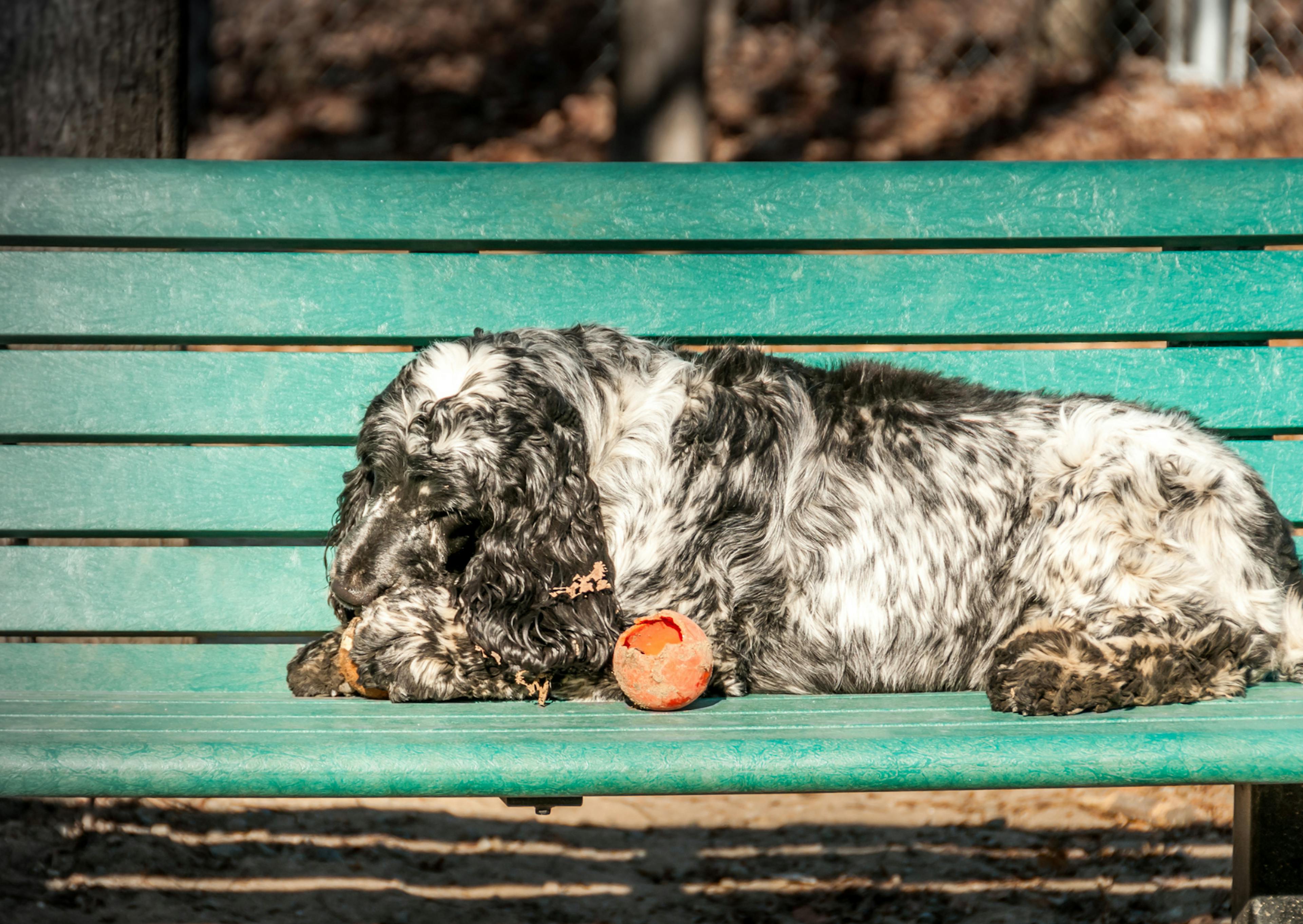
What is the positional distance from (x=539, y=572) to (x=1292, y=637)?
1874 mm

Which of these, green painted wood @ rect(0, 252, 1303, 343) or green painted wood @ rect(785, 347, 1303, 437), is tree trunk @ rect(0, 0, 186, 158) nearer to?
green painted wood @ rect(0, 252, 1303, 343)

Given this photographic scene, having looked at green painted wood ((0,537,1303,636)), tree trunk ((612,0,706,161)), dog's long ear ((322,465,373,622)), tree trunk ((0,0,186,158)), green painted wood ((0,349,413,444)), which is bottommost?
green painted wood ((0,537,1303,636))

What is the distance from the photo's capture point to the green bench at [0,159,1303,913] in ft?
12.2

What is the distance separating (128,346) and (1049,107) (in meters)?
10.1

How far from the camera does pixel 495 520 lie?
9.85ft

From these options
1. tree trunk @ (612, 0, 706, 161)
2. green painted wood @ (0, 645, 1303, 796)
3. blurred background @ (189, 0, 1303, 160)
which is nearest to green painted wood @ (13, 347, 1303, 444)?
green painted wood @ (0, 645, 1303, 796)

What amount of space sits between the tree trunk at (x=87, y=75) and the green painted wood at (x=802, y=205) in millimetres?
821

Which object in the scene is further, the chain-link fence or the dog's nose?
the chain-link fence

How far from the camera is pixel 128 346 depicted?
151 inches

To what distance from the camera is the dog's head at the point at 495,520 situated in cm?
295

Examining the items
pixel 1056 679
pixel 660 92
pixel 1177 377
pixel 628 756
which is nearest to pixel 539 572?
pixel 628 756

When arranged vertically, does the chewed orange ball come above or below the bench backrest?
below

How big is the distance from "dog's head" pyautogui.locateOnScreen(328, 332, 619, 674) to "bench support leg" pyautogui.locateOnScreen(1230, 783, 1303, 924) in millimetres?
1415

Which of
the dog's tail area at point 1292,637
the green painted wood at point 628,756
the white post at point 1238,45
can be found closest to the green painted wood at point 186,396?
the green painted wood at point 628,756
